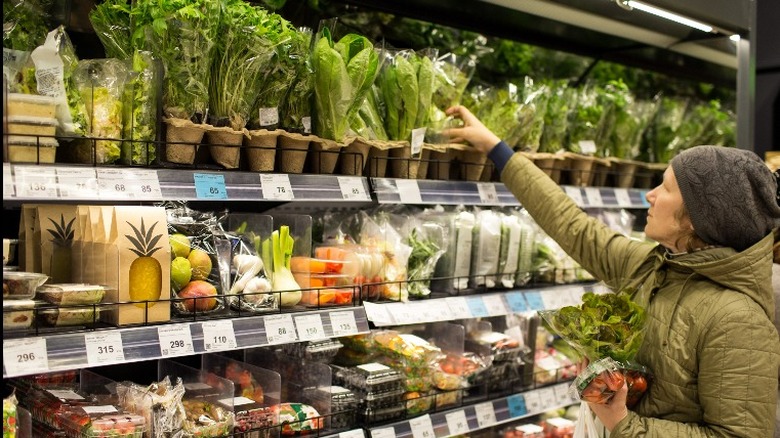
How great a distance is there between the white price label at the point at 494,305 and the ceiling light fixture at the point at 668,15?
3.71ft

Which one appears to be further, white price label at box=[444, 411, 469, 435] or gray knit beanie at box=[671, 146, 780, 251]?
white price label at box=[444, 411, 469, 435]

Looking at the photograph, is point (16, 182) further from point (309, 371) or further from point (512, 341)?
point (512, 341)

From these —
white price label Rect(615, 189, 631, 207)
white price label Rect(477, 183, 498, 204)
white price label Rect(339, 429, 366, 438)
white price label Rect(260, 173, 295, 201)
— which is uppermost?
white price label Rect(260, 173, 295, 201)

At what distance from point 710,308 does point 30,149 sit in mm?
1755

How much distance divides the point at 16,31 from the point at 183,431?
1084 millimetres

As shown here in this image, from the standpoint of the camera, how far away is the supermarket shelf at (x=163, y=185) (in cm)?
176

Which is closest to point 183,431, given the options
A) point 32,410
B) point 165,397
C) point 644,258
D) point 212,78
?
point 165,397

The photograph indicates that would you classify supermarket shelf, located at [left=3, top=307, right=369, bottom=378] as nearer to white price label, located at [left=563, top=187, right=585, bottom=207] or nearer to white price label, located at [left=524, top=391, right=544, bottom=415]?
white price label, located at [left=524, top=391, right=544, bottom=415]

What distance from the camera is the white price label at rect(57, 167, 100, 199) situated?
180 centimetres

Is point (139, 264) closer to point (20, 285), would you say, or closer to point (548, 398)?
point (20, 285)

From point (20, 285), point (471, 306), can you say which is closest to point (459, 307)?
point (471, 306)

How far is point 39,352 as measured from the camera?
1737 mm

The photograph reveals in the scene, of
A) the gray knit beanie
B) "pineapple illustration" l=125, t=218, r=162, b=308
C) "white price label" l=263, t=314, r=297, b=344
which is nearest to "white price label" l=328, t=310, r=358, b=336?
"white price label" l=263, t=314, r=297, b=344

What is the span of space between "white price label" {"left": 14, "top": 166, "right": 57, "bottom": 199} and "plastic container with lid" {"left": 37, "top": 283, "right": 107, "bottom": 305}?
235mm
